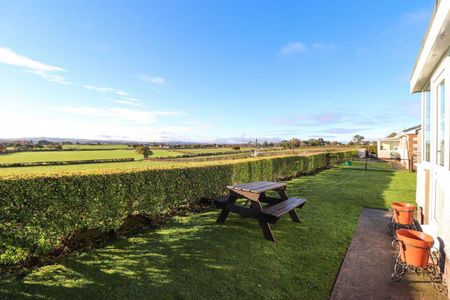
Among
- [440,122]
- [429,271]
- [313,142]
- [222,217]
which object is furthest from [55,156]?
[313,142]

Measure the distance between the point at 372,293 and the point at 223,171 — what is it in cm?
536

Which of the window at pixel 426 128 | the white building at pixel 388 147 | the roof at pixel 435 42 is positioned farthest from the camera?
the white building at pixel 388 147

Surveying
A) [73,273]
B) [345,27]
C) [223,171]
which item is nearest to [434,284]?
[73,273]

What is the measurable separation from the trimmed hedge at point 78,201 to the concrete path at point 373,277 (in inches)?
161

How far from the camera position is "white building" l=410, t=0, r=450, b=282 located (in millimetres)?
2732

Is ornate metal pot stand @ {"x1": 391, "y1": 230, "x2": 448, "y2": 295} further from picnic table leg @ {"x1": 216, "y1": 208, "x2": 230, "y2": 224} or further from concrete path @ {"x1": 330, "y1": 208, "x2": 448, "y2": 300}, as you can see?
picnic table leg @ {"x1": 216, "y1": 208, "x2": 230, "y2": 224}

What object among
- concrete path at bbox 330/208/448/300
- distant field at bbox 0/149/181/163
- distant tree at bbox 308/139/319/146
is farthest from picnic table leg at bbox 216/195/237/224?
distant tree at bbox 308/139/319/146

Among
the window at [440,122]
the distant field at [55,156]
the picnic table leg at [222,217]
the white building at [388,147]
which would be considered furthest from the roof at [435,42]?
the distant field at [55,156]

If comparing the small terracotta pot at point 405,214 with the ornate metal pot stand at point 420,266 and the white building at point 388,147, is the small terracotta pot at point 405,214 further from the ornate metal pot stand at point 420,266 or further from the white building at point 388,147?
the white building at point 388,147

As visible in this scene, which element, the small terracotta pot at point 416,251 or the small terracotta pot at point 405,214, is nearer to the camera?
the small terracotta pot at point 416,251

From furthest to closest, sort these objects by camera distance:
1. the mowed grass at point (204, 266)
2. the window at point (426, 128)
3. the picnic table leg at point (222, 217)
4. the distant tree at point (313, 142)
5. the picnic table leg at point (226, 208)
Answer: the distant tree at point (313, 142)
the picnic table leg at point (222, 217)
the picnic table leg at point (226, 208)
the window at point (426, 128)
the mowed grass at point (204, 266)

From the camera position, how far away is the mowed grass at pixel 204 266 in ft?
8.82

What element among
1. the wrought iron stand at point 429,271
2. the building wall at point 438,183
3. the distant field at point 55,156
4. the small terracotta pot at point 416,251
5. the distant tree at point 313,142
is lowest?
the distant field at point 55,156

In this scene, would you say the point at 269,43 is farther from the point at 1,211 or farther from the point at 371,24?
the point at 1,211
